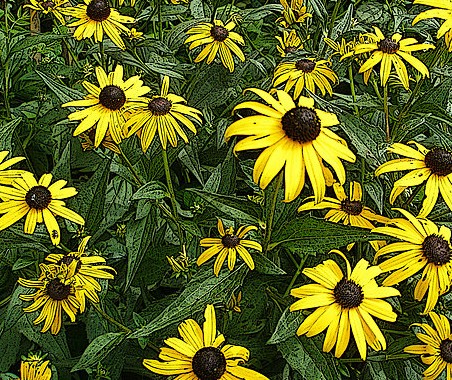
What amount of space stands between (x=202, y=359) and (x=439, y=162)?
0.71 m

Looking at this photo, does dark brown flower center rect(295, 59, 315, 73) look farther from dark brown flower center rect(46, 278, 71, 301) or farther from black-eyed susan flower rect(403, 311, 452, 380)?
dark brown flower center rect(46, 278, 71, 301)

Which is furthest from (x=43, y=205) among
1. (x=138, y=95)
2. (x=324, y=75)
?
(x=324, y=75)

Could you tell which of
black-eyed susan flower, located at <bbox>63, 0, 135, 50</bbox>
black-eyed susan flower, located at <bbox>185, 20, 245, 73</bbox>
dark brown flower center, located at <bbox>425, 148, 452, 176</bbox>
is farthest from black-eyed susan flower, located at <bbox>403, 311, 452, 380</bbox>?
black-eyed susan flower, located at <bbox>63, 0, 135, 50</bbox>

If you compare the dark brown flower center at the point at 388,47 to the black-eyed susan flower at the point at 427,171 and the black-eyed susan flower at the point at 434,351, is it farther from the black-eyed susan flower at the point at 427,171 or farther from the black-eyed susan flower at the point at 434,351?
the black-eyed susan flower at the point at 434,351

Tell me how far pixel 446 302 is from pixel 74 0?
161cm

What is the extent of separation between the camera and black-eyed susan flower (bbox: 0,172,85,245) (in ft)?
5.20

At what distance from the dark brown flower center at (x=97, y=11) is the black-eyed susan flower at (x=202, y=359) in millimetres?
1076

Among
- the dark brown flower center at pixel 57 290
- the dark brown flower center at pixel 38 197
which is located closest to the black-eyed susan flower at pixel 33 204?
the dark brown flower center at pixel 38 197

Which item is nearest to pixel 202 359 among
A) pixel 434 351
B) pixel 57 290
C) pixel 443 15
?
pixel 57 290

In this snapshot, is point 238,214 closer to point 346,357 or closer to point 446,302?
point 346,357

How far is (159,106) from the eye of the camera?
1.72 metres

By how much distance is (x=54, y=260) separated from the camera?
1622 millimetres

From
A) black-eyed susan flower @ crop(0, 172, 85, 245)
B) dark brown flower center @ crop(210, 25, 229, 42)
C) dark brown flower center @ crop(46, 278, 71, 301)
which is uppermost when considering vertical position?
dark brown flower center @ crop(210, 25, 229, 42)

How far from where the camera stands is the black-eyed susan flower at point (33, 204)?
5.20 feet
